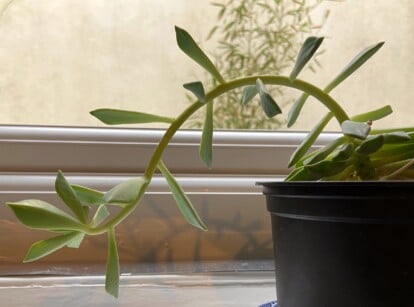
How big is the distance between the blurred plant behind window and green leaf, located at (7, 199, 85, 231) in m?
0.43

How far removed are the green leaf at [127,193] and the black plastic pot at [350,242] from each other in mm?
103

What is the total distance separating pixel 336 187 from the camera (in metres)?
0.35

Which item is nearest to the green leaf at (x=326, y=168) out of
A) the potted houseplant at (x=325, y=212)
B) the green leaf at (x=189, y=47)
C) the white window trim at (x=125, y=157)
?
the potted houseplant at (x=325, y=212)

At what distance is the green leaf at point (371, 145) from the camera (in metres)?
0.36

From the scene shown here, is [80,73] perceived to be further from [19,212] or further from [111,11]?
[19,212]

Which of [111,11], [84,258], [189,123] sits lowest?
[84,258]

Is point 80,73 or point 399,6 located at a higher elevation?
point 399,6

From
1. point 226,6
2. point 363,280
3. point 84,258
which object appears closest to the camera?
point 363,280

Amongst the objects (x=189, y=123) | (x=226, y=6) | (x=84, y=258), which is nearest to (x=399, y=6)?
(x=226, y=6)

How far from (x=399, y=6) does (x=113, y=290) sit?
0.64m

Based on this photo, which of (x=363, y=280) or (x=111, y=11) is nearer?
(x=363, y=280)

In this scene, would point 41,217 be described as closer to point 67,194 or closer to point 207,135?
point 67,194

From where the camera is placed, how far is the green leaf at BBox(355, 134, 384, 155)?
360mm

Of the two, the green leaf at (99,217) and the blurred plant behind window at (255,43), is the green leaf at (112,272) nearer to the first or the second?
the green leaf at (99,217)
